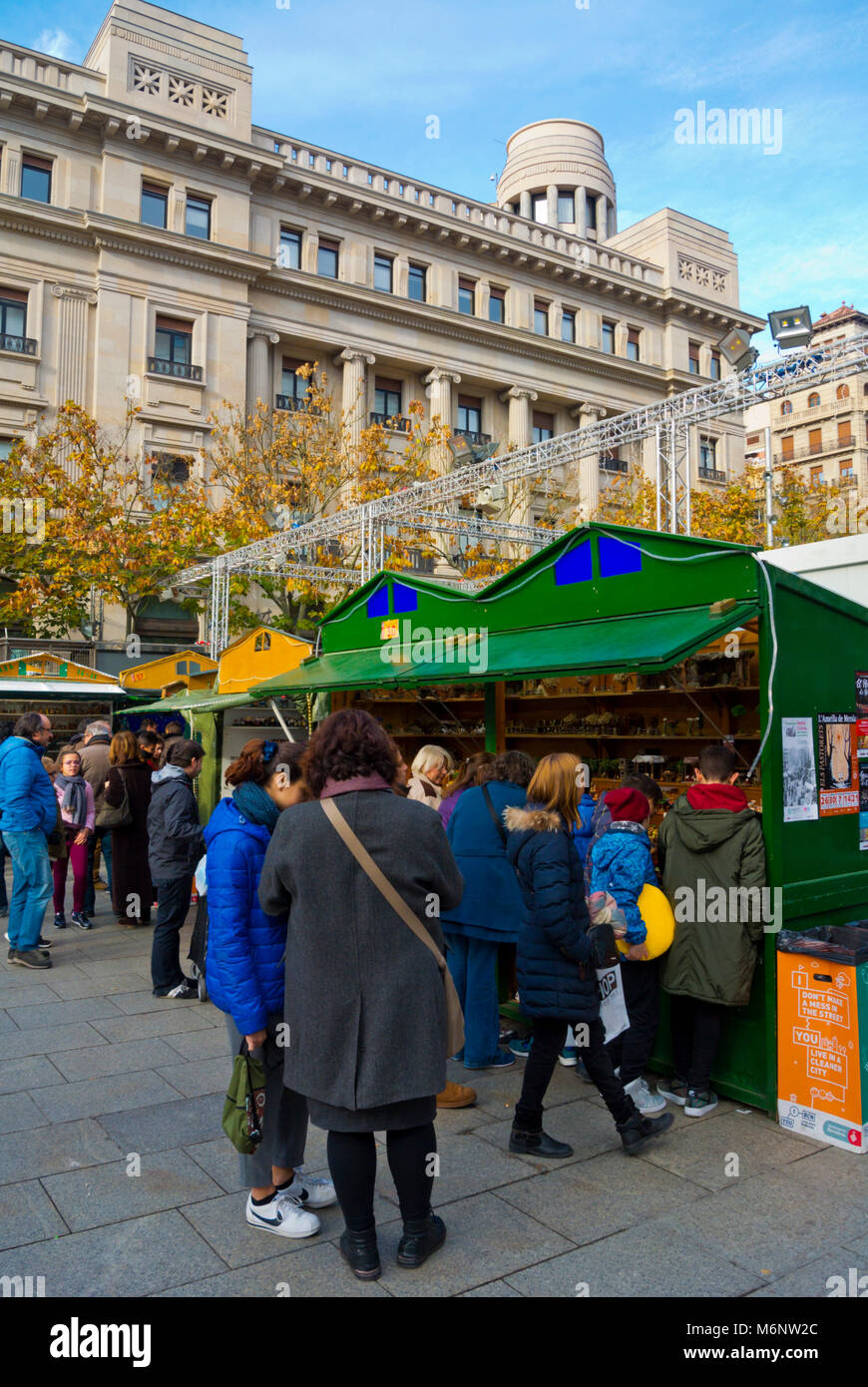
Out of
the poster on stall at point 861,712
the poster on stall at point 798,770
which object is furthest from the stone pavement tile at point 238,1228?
the poster on stall at point 861,712

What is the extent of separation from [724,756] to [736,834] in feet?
1.40

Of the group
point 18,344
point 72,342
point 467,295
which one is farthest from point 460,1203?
point 467,295

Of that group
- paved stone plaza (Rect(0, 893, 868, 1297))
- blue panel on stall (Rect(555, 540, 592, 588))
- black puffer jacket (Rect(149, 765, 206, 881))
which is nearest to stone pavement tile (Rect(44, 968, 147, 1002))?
black puffer jacket (Rect(149, 765, 206, 881))

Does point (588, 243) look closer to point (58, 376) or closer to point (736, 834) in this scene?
point (58, 376)

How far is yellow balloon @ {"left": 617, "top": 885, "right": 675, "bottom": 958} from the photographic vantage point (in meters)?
4.77

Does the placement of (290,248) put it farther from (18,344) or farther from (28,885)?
(28,885)

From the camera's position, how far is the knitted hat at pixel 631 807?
16.0 feet

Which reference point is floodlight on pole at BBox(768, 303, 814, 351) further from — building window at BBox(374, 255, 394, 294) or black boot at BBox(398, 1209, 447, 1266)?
building window at BBox(374, 255, 394, 294)

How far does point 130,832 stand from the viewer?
922 cm

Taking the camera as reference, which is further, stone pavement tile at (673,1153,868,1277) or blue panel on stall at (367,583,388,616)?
blue panel on stall at (367,583,388,616)

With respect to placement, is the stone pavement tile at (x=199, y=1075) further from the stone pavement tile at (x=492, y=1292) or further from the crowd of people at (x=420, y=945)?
the stone pavement tile at (x=492, y=1292)

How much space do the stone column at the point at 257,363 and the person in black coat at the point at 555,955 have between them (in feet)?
93.3

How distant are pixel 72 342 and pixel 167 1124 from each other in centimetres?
2735

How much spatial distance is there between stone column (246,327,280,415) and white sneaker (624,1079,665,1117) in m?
28.6
